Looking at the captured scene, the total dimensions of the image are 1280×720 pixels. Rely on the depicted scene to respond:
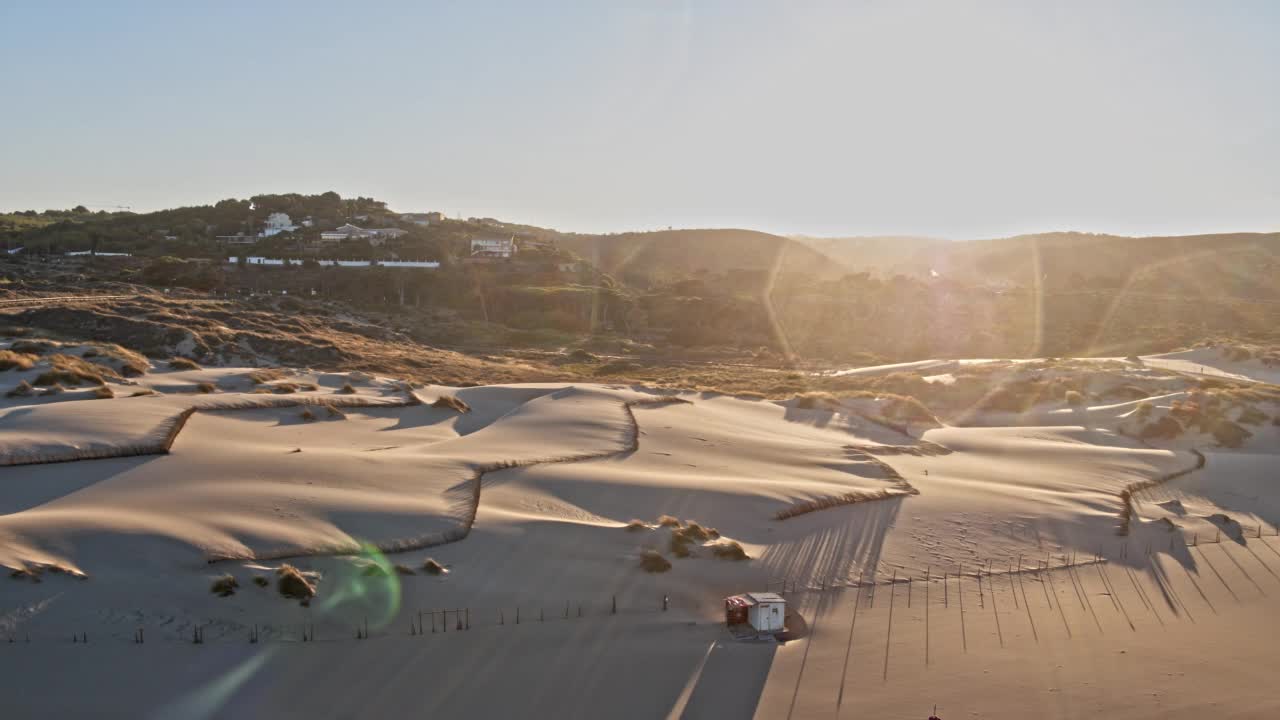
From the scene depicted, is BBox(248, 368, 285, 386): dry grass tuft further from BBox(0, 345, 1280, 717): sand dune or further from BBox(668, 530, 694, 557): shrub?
BBox(668, 530, 694, 557): shrub

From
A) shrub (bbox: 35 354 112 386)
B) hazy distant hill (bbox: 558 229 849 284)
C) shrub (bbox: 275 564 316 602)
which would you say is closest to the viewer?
shrub (bbox: 275 564 316 602)

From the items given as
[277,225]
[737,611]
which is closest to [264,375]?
[737,611]

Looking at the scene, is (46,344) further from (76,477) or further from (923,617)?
(923,617)

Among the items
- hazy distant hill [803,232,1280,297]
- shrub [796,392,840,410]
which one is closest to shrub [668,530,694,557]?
shrub [796,392,840,410]

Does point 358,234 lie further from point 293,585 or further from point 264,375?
point 293,585

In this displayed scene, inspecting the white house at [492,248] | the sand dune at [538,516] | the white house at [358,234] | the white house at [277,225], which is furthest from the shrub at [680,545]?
the white house at [277,225]

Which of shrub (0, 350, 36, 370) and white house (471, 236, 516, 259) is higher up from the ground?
white house (471, 236, 516, 259)

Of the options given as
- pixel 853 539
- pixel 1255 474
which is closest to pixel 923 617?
pixel 853 539
